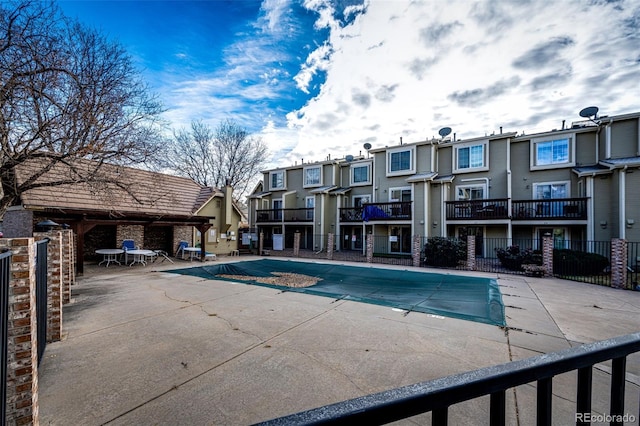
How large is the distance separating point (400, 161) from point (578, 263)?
11.4 meters

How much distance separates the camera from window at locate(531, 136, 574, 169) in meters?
15.6

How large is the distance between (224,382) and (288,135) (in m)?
20.2

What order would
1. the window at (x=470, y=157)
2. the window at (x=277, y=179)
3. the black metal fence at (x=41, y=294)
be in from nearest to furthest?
the black metal fence at (x=41, y=294), the window at (x=470, y=157), the window at (x=277, y=179)

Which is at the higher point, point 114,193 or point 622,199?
point 114,193

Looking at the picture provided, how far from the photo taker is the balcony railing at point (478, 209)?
51.7 feet

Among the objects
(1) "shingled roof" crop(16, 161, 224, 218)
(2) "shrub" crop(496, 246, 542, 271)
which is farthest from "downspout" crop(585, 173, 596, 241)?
(1) "shingled roof" crop(16, 161, 224, 218)

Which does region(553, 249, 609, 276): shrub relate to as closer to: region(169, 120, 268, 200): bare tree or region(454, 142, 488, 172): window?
region(454, 142, 488, 172): window

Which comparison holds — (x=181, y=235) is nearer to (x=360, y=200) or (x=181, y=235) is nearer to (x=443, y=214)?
(x=360, y=200)

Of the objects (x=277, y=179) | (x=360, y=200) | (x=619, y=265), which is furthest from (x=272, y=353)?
(x=277, y=179)

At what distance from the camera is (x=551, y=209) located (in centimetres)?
1523

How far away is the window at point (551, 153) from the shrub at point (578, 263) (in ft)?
21.3

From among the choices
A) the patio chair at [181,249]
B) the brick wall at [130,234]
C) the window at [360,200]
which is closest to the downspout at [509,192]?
the window at [360,200]

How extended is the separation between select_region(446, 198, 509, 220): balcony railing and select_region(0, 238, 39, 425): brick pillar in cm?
1803

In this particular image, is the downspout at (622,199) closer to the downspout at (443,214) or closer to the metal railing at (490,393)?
the downspout at (443,214)
